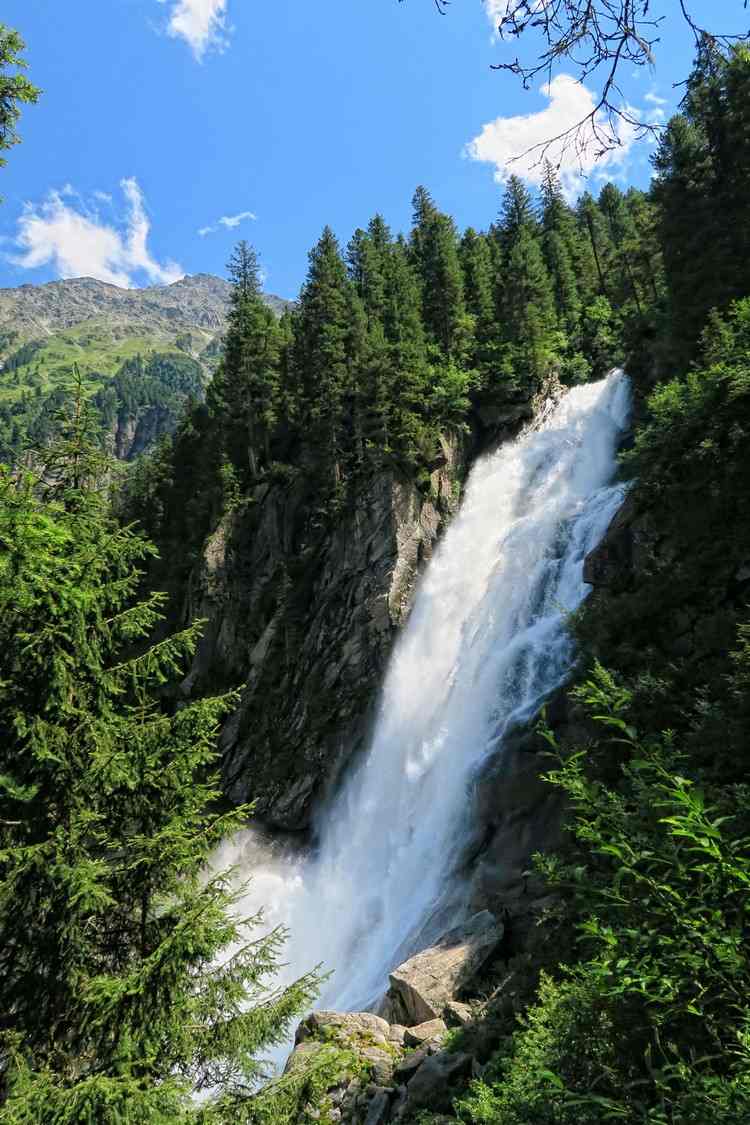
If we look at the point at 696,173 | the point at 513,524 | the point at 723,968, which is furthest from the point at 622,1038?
the point at 696,173

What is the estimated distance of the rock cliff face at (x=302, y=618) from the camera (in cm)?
2689

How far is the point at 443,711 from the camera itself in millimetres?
20625

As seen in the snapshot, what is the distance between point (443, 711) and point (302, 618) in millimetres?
11847

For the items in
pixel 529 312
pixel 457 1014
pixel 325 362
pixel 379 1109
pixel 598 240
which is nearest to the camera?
pixel 379 1109

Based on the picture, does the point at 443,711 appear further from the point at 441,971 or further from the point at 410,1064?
the point at 410,1064

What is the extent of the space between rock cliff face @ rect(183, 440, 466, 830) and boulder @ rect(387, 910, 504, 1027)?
46.2 ft

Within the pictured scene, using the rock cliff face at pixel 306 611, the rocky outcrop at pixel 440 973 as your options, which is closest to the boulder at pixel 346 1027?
the rocky outcrop at pixel 440 973

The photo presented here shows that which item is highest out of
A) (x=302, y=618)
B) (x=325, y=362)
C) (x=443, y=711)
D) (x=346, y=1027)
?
(x=325, y=362)

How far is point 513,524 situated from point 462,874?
1495cm

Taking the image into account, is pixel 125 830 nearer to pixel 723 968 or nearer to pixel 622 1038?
pixel 622 1038

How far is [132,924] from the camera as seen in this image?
20.9 ft

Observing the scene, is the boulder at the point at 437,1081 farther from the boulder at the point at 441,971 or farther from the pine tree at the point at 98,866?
the pine tree at the point at 98,866

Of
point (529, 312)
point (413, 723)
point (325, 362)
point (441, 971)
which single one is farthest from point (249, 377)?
point (441, 971)

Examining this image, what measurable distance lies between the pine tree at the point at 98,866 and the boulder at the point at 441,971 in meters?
4.28
